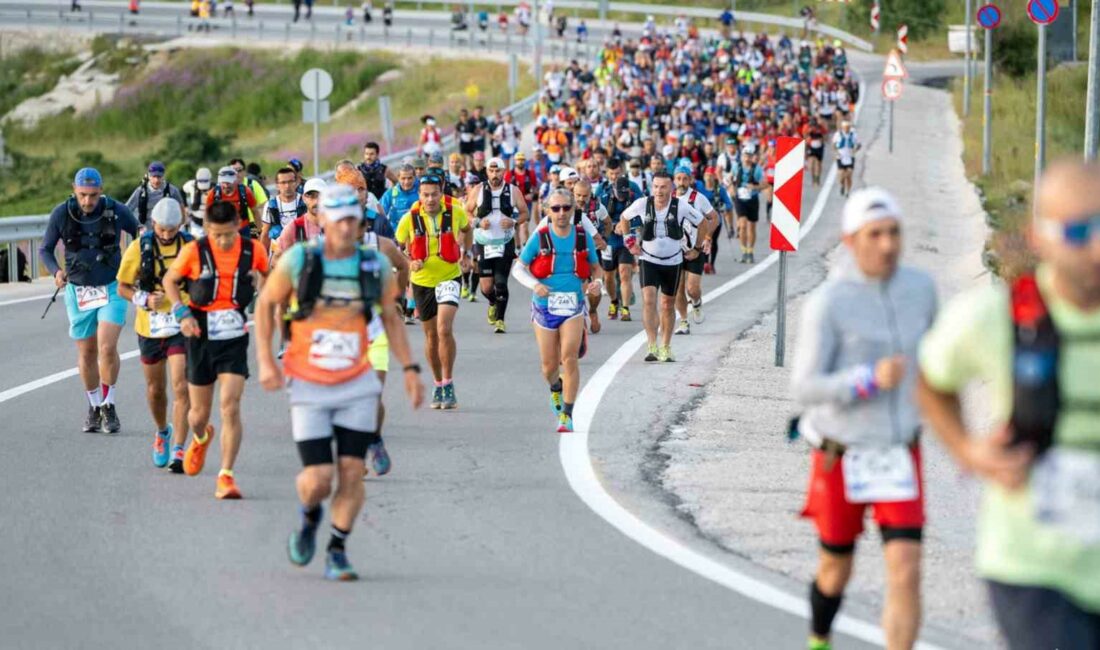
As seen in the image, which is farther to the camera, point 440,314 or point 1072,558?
point 440,314

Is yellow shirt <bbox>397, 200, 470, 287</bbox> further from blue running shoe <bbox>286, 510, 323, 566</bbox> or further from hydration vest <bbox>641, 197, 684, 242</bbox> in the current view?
blue running shoe <bbox>286, 510, 323, 566</bbox>

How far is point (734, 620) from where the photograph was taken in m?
8.45

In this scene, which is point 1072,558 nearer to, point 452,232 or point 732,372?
point 452,232

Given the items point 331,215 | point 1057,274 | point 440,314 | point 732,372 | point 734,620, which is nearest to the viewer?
point 1057,274

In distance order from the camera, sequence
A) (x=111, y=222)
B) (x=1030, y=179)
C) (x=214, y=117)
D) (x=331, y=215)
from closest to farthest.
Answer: (x=331, y=215) < (x=111, y=222) < (x=1030, y=179) < (x=214, y=117)

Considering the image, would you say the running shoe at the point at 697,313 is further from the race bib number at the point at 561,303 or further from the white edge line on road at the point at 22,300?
the white edge line on road at the point at 22,300

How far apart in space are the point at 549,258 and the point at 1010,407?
29.1 feet

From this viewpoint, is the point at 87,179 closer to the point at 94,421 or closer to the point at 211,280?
the point at 94,421

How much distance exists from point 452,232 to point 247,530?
5528 millimetres

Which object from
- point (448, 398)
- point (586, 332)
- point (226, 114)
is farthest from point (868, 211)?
point (226, 114)

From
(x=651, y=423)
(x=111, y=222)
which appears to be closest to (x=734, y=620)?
(x=651, y=423)

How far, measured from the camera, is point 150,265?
12.5 metres

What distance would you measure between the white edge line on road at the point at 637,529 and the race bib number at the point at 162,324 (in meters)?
2.60

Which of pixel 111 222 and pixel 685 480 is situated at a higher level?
pixel 111 222
